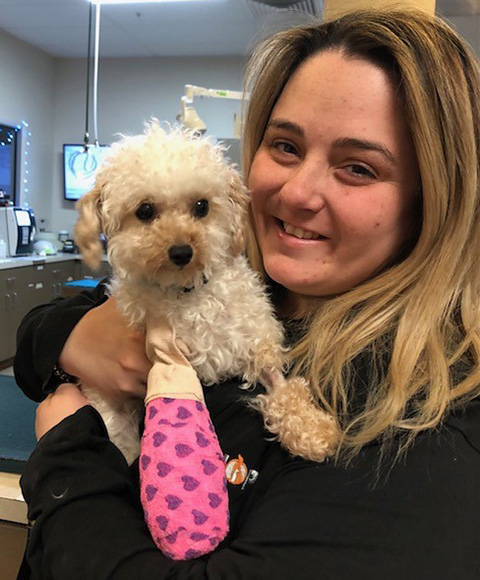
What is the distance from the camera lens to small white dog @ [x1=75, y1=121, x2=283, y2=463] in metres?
1.10

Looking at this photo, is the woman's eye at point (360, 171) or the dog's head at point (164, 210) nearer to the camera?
the woman's eye at point (360, 171)

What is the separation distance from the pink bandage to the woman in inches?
1.5

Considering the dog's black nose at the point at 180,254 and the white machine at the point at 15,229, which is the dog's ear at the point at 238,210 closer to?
the dog's black nose at the point at 180,254

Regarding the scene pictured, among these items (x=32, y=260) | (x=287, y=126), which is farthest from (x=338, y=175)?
(x=32, y=260)

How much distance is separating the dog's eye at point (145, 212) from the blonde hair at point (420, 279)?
0.45 metres

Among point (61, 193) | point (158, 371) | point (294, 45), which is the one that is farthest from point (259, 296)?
point (61, 193)

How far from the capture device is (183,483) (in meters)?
0.79

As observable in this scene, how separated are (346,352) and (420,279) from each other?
20cm

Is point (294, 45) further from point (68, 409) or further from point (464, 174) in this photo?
point (68, 409)

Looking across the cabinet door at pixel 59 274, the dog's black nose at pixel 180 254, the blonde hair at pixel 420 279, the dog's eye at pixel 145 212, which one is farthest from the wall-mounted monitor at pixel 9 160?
the blonde hair at pixel 420 279

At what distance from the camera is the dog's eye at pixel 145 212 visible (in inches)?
46.0

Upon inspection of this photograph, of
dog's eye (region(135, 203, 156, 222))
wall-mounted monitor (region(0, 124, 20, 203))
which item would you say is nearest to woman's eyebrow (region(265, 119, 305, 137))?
dog's eye (region(135, 203, 156, 222))

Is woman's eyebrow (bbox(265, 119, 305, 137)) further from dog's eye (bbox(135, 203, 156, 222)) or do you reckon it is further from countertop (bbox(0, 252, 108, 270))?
countertop (bbox(0, 252, 108, 270))

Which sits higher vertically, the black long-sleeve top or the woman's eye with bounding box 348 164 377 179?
the woman's eye with bounding box 348 164 377 179
